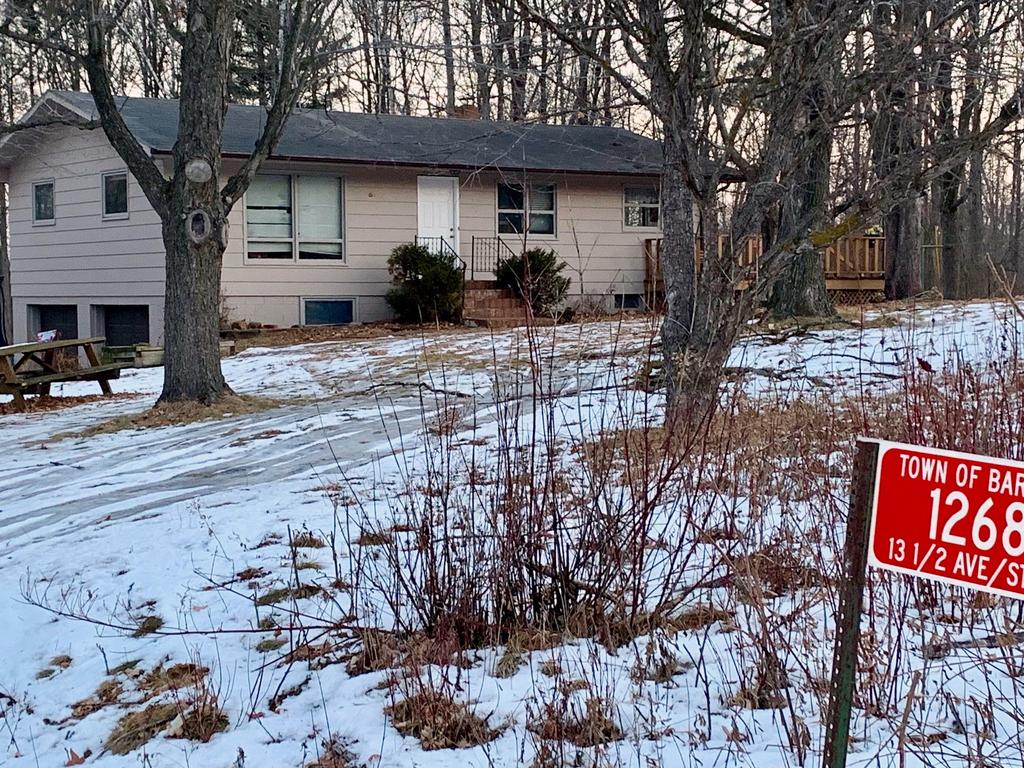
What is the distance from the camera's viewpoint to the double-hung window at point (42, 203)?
22156 millimetres

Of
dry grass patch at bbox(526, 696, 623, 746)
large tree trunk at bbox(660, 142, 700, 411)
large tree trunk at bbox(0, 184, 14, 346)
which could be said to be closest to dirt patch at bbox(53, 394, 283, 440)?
large tree trunk at bbox(660, 142, 700, 411)

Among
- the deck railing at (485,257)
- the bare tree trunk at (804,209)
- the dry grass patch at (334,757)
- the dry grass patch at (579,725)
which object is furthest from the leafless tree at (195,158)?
the deck railing at (485,257)

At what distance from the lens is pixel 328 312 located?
20453 mm

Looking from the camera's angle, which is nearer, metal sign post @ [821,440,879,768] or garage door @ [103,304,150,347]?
metal sign post @ [821,440,879,768]

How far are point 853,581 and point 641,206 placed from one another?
20967mm

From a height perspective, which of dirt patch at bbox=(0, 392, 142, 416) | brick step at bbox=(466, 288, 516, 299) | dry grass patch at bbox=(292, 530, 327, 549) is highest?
brick step at bbox=(466, 288, 516, 299)

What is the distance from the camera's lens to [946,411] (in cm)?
466

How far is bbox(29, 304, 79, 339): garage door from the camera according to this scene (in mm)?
22109

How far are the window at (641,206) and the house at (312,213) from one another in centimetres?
3

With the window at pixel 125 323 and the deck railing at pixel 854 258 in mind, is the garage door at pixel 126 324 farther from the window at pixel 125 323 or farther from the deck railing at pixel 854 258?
the deck railing at pixel 854 258

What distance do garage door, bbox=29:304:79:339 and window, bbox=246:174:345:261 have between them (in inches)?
188

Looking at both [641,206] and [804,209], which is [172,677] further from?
[641,206]

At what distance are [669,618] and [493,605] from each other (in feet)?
2.35

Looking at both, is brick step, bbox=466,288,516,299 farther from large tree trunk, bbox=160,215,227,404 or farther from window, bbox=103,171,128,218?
large tree trunk, bbox=160,215,227,404
